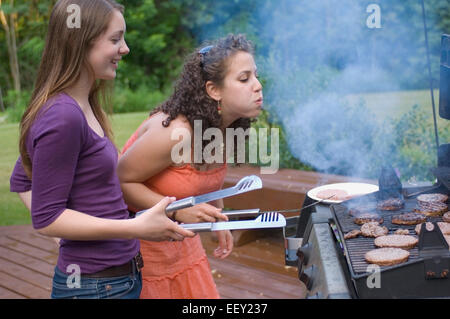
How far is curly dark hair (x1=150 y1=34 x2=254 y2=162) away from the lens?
2023 mm

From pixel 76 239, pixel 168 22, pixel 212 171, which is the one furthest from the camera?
pixel 168 22

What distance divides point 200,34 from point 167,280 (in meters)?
5.47

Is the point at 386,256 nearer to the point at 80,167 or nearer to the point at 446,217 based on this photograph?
the point at 446,217

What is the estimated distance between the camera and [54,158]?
1408mm

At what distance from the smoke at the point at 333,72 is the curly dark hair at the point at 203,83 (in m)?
2.47

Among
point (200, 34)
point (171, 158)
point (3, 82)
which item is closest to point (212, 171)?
point (171, 158)

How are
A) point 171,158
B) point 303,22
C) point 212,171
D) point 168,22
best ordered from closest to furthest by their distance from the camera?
point 171,158 < point 212,171 < point 303,22 < point 168,22

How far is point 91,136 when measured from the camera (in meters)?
1.54

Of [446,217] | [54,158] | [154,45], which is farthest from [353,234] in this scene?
[154,45]

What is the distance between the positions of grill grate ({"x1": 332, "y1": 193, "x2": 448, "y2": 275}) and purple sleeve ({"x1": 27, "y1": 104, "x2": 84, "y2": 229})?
0.88m

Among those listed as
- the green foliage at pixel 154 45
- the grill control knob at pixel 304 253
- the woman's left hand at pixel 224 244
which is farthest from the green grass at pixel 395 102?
the grill control knob at pixel 304 253

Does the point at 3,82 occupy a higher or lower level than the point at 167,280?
higher

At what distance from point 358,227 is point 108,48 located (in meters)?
1.08
